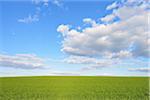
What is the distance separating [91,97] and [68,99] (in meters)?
0.65

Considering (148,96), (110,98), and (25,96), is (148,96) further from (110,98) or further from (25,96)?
(25,96)

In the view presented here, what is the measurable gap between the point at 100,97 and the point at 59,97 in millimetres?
1087

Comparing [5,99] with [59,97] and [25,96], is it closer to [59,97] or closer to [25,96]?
[25,96]

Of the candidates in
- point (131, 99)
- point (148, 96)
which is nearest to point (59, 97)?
point (131, 99)

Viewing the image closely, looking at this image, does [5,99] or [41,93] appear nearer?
[5,99]

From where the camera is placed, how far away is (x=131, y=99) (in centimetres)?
739

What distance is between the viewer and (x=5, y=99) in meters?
7.26

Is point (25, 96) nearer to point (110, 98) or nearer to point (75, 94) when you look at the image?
point (75, 94)

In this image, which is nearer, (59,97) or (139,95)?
(59,97)

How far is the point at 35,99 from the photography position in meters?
7.19

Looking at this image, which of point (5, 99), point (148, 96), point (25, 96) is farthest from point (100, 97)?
point (5, 99)

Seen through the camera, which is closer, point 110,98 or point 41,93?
point 110,98

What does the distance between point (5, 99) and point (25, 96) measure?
1.81 ft

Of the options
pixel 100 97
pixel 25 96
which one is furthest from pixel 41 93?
pixel 100 97
